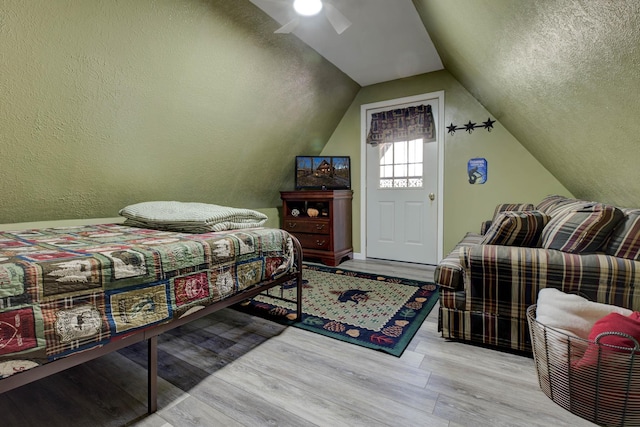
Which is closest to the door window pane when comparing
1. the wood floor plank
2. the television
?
the television

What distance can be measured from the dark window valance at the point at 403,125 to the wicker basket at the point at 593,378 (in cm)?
280

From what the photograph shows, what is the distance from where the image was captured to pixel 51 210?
2.21m

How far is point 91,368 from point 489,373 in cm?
211

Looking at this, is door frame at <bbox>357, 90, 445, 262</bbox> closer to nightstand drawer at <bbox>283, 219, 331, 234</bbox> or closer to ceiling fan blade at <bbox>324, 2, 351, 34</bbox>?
nightstand drawer at <bbox>283, 219, 331, 234</bbox>

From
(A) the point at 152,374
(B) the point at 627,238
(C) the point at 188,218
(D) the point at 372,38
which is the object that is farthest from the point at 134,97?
(B) the point at 627,238

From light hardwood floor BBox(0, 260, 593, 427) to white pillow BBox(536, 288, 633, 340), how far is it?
34 cm

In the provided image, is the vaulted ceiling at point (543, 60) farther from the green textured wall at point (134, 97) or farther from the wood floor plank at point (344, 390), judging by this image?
the wood floor plank at point (344, 390)

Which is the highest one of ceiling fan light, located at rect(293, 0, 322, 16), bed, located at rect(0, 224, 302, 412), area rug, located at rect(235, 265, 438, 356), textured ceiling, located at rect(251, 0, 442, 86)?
textured ceiling, located at rect(251, 0, 442, 86)

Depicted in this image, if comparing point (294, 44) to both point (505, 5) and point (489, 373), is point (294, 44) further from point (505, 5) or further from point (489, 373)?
point (489, 373)

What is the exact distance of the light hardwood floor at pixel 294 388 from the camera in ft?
4.04

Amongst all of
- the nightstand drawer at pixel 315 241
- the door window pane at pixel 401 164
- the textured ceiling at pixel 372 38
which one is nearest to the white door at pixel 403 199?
the door window pane at pixel 401 164

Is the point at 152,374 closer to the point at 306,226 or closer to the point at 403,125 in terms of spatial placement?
the point at 306,226

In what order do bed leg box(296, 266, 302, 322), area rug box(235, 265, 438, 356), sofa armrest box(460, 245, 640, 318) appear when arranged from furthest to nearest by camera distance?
bed leg box(296, 266, 302, 322) < area rug box(235, 265, 438, 356) < sofa armrest box(460, 245, 640, 318)

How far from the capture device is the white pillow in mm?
1305
